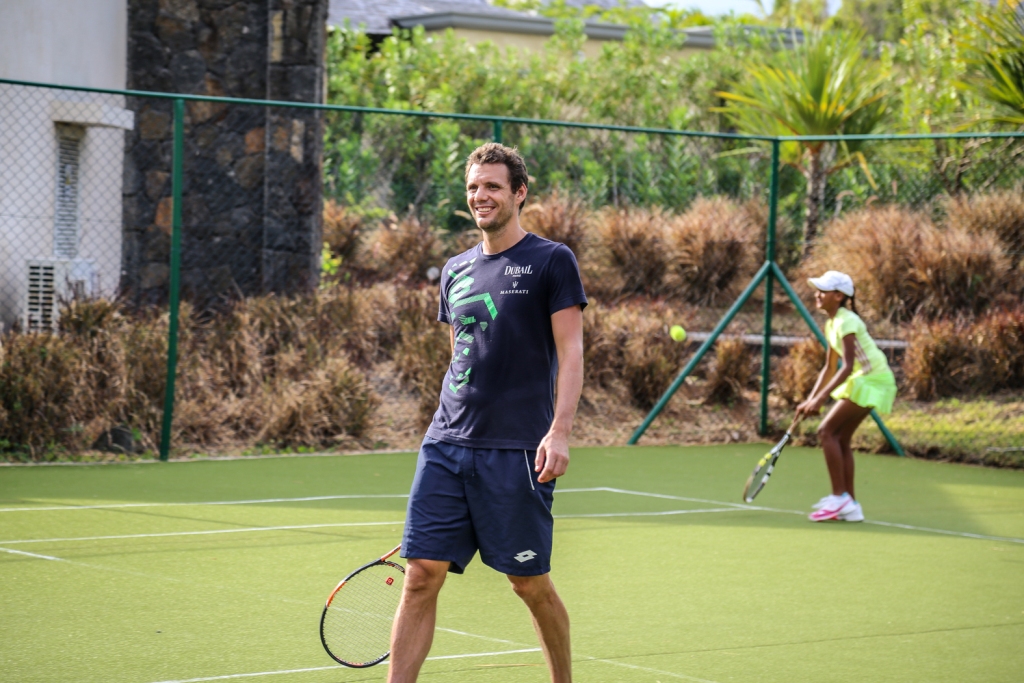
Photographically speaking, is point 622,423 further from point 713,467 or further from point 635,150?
point 635,150

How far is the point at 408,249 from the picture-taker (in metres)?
16.2

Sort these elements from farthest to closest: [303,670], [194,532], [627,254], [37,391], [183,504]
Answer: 1. [627,254]
2. [37,391]
3. [183,504]
4. [194,532]
5. [303,670]

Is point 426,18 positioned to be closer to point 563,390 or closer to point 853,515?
point 853,515

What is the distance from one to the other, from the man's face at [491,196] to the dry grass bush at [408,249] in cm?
1118

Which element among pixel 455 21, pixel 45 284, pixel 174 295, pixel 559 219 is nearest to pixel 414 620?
pixel 174 295

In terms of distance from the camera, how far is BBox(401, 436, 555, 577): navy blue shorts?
4.46m

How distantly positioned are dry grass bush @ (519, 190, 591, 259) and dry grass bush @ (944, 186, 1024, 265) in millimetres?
4136

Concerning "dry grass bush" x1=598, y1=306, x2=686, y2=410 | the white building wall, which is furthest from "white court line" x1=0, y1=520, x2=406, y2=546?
"dry grass bush" x1=598, y1=306, x2=686, y2=410

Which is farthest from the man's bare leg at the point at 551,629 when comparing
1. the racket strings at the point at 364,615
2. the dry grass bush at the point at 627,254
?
the dry grass bush at the point at 627,254

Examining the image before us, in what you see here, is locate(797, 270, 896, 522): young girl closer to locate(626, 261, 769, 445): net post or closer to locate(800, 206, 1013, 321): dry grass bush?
locate(626, 261, 769, 445): net post

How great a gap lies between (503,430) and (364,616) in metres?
0.99

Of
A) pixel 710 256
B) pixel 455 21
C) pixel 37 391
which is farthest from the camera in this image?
pixel 455 21

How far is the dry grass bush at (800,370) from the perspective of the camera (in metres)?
13.8

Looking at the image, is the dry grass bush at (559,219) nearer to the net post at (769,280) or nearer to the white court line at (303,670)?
the net post at (769,280)
